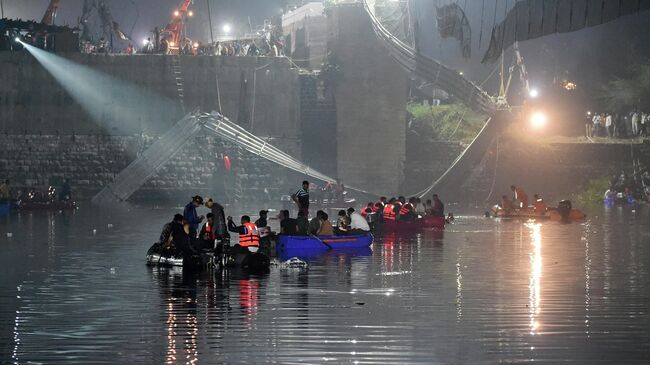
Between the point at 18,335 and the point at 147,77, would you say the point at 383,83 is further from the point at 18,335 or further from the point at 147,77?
the point at 18,335

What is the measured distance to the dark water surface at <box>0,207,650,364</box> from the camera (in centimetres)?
1961

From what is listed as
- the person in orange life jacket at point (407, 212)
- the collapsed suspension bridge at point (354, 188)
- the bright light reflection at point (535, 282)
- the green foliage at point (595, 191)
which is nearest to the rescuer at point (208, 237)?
the bright light reflection at point (535, 282)

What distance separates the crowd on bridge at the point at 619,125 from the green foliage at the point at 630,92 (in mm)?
458

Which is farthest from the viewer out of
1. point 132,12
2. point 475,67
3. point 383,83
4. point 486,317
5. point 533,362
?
point 132,12

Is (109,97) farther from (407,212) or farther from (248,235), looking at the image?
(248,235)

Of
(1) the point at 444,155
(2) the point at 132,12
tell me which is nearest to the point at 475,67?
(1) the point at 444,155

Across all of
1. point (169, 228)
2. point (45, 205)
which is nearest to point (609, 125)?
point (45, 205)

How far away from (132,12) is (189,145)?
74.0ft

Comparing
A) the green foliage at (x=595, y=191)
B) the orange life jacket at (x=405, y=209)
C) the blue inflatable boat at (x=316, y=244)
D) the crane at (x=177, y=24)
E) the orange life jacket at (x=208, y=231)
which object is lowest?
the blue inflatable boat at (x=316, y=244)

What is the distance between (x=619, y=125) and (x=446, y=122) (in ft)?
28.6

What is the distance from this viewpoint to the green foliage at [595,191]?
64.8m

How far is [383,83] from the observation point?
63.1 meters

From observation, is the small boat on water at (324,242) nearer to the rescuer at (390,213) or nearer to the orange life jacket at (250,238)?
the orange life jacket at (250,238)

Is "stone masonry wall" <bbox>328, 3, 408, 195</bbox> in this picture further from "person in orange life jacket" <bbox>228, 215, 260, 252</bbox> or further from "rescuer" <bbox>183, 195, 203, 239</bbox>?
"person in orange life jacket" <bbox>228, 215, 260, 252</bbox>
